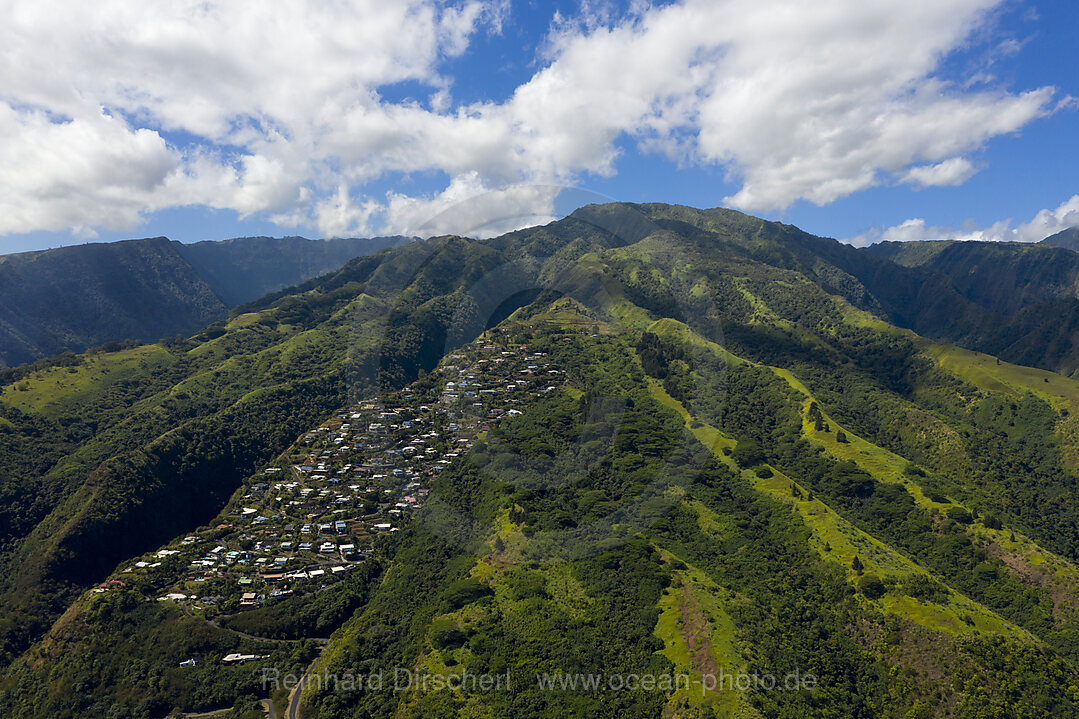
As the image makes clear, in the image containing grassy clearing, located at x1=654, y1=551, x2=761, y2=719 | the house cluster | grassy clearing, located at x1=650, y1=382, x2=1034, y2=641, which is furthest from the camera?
the house cluster

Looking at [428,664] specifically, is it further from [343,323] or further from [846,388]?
[343,323]

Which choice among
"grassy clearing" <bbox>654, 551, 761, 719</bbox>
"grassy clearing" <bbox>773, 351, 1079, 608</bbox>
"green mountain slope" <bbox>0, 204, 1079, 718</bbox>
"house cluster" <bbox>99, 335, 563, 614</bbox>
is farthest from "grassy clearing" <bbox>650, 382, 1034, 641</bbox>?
"house cluster" <bbox>99, 335, 563, 614</bbox>

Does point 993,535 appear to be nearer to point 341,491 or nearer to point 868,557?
point 868,557

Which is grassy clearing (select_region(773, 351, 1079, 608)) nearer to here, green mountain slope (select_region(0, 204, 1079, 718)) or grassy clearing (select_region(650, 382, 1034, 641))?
green mountain slope (select_region(0, 204, 1079, 718))

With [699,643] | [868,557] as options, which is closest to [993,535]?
[868,557]

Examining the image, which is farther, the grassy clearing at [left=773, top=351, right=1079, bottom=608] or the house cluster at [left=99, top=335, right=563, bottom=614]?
the house cluster at [left=99, top=335, right=563, bottom=614]

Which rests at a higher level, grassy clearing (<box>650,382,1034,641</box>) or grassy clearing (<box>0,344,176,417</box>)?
grassy clearing (<box>0,344,176,417</box>)

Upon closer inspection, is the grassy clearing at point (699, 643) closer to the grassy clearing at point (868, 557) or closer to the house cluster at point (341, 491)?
the grassy clearing at point (868, 557)

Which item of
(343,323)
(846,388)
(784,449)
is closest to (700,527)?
(784,449)
